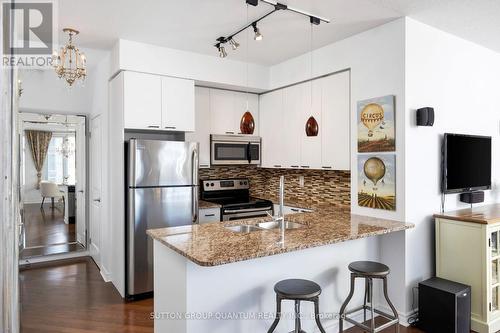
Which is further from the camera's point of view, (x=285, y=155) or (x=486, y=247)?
(x=285, y=155)

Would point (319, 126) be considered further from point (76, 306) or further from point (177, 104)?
point (76, 306)

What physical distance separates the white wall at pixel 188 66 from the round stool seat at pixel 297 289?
271cm

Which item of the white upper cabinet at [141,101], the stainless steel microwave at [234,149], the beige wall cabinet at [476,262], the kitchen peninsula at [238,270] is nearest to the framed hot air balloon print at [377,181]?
the kitchen peninsula at [238,270]

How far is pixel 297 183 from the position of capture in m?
4.88

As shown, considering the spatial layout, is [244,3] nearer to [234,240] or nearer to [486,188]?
[234,240]

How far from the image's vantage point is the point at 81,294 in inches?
147

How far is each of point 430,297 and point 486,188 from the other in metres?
1.60

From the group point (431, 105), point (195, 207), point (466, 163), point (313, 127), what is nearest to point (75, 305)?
point (195, 207)

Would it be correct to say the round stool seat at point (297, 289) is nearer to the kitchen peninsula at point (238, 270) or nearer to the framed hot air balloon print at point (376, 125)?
the kitchen peninsula at point (238, 270)

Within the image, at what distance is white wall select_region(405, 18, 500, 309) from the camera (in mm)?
3049

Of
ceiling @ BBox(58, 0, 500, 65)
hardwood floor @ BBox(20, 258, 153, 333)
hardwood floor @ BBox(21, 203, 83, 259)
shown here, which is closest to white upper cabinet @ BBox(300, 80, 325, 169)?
ceiling @ BBox(58, 0, 500, 65)

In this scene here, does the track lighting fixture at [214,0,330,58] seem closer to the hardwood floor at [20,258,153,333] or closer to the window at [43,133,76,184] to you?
the hardwood floor at [20,258,153,333]

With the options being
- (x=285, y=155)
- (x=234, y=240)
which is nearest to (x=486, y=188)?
(x=285, y=155)

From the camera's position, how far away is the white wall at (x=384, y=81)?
3.03 meters
